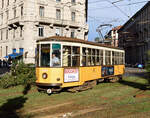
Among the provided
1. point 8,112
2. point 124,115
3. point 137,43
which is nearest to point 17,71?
point 8,112

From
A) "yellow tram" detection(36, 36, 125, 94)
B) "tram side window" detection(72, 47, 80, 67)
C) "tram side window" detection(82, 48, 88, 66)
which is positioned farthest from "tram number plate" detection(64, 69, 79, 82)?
"tram side window" detection(82, 48, 88, 66)

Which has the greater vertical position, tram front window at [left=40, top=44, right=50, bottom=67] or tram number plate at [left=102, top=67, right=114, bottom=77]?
tram front window at [left=40, top=44, right=50, bottom=67]

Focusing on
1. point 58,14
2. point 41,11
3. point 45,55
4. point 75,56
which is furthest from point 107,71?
point 58,14

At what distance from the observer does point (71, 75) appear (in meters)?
10.6

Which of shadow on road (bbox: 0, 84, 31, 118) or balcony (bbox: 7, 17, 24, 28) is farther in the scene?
balcony (bbox: 7, 17, 24, 28)

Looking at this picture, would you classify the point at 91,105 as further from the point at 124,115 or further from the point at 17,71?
the point at 17,71

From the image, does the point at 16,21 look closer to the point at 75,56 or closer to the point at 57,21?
the point at 57,21

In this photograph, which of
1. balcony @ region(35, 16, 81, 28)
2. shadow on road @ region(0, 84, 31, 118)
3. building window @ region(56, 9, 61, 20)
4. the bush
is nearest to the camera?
shadow on road @ region(0, 84, 31, 118)

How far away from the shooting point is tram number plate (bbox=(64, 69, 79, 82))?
10305 mm

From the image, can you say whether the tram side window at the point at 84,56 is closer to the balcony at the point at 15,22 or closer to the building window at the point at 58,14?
the balcony at the point at 15,22

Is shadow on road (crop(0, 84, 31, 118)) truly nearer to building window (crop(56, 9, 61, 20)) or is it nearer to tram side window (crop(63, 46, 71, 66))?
tram side window (crop(63, 46, 71, 66))

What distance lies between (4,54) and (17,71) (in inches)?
982

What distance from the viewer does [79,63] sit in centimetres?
1107

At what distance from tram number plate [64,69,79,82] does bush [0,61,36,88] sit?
10.3ft
